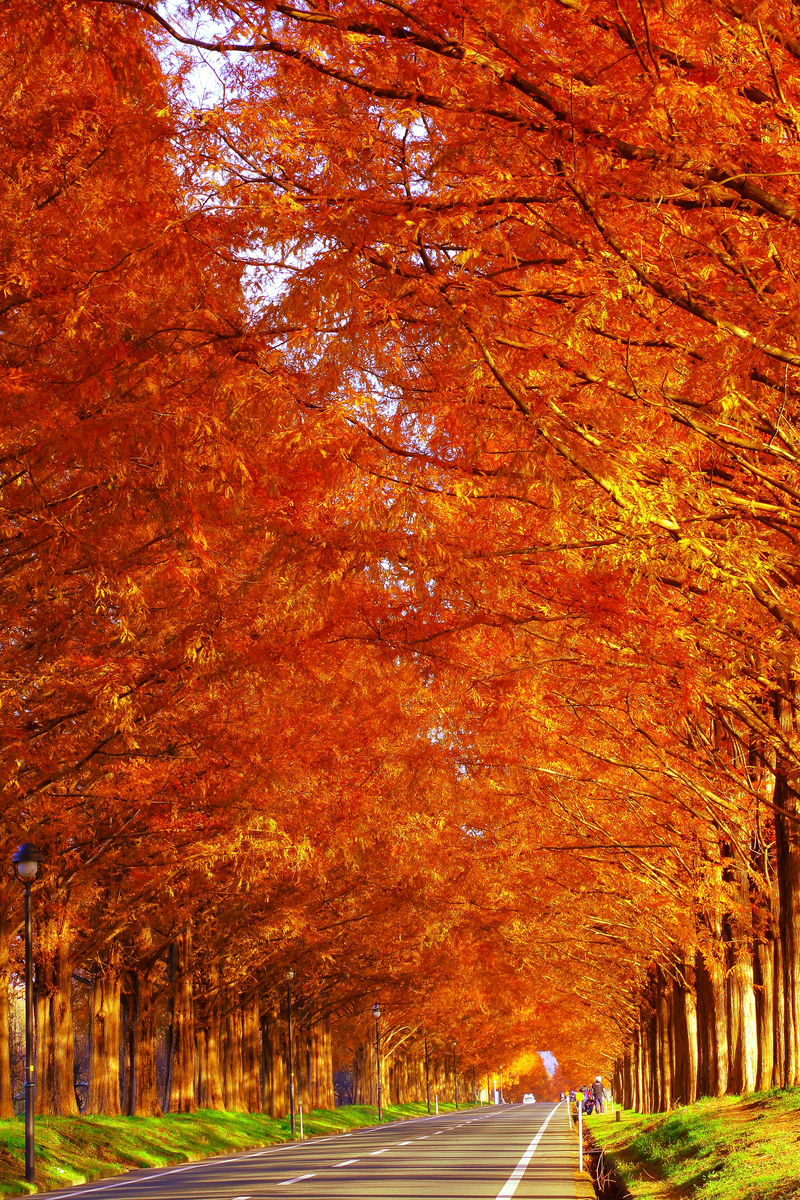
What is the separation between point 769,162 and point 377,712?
15.0m

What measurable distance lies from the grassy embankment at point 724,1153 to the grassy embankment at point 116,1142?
8.75 metres

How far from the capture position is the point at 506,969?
5478 cm

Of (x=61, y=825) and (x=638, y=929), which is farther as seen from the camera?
(x=638, y=929)

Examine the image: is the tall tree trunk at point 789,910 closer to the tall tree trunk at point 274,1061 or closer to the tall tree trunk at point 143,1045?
the tall tree trunk at point 143,1045

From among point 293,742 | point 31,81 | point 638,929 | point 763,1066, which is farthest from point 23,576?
point 638,929

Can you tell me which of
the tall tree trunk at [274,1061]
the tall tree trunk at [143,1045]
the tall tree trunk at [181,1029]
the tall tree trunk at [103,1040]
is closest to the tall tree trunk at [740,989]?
the tall tree trunk at [103,1040]

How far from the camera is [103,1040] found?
1071 inches

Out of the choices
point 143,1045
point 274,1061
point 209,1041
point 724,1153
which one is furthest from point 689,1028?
point 274,1061

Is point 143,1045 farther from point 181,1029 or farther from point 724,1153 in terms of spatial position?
point 724,1153

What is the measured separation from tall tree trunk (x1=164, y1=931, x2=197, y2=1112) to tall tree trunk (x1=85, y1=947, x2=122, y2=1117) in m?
4.84

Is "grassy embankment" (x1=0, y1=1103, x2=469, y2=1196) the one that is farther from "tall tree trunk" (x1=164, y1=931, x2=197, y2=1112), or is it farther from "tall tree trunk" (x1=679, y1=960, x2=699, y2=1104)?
"tall tree trunk" (x1=679, y1=960, x2=699, y2=1104)

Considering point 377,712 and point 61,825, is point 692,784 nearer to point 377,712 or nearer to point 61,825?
point 377,712

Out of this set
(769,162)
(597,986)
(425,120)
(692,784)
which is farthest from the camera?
(597,986)

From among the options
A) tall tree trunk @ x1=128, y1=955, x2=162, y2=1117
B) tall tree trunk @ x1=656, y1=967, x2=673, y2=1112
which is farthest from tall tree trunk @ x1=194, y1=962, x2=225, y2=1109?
tall tree trunk @ x1=656, y1=967, x2=673, y2=1112
